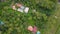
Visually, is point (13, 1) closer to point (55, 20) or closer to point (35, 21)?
point (35, 21)

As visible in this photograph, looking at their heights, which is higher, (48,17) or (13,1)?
(13,1)

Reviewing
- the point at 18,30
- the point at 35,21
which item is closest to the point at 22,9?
the point at 35,21

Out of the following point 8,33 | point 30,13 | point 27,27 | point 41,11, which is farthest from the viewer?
point 41,11

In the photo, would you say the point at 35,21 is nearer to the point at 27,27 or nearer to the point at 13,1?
the point at 27,27

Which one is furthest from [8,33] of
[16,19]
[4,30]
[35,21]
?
[35,21]

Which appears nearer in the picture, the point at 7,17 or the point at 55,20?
the point at 7,17

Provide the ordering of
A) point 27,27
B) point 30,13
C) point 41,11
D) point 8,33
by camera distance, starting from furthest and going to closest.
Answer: point 41,11 < point 30,13 < point 27,27 < point 8,33
